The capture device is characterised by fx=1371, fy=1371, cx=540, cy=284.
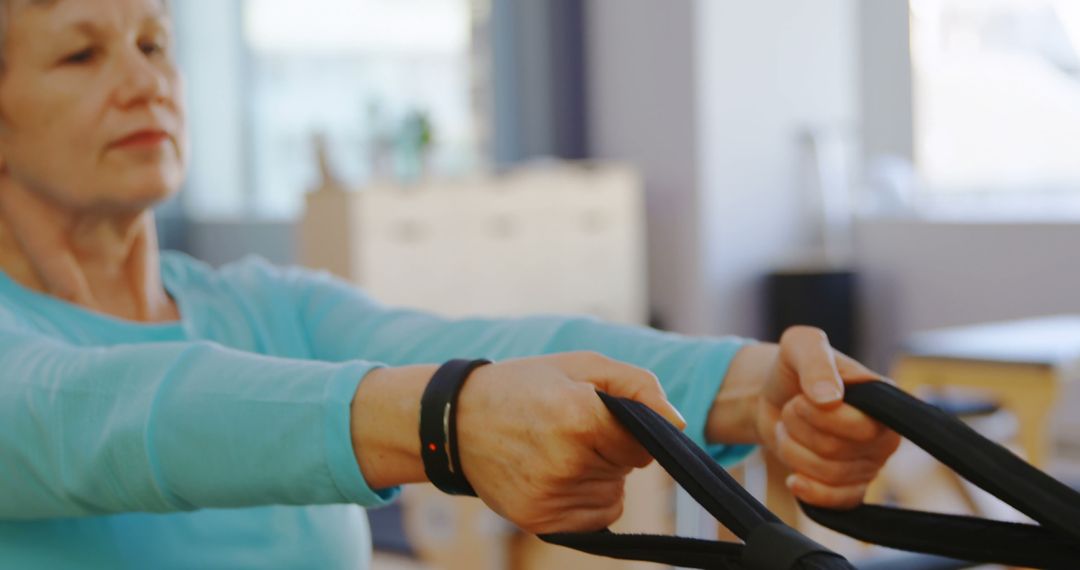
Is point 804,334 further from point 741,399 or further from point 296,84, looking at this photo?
point 296,84

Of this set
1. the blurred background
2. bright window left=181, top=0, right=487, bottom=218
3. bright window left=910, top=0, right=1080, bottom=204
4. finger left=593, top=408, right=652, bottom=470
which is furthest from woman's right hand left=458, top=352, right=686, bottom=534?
bright window left=181, top=0, right=487, bottom=218

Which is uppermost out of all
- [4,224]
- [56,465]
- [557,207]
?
[4,224]

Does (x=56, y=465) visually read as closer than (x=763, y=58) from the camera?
Yes

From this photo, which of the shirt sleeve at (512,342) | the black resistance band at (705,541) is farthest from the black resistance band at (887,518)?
the shirt sleeve at (512,342)

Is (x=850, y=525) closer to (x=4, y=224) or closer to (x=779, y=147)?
(x=4, y=224)

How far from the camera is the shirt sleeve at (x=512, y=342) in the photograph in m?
0.94

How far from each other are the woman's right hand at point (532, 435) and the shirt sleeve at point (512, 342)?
0.23m

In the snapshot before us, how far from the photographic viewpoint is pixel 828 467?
887 mm

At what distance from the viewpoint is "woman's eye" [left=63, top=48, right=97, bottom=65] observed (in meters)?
0.98

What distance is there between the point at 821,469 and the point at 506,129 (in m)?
4.73

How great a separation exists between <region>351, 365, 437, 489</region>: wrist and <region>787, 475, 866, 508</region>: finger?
11.9 inches

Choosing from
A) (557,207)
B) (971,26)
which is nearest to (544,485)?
(557,207)

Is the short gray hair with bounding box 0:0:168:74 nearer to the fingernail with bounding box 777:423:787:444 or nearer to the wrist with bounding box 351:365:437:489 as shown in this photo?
the wrist with bounding box 351:365:437:489

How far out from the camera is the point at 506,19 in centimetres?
553
